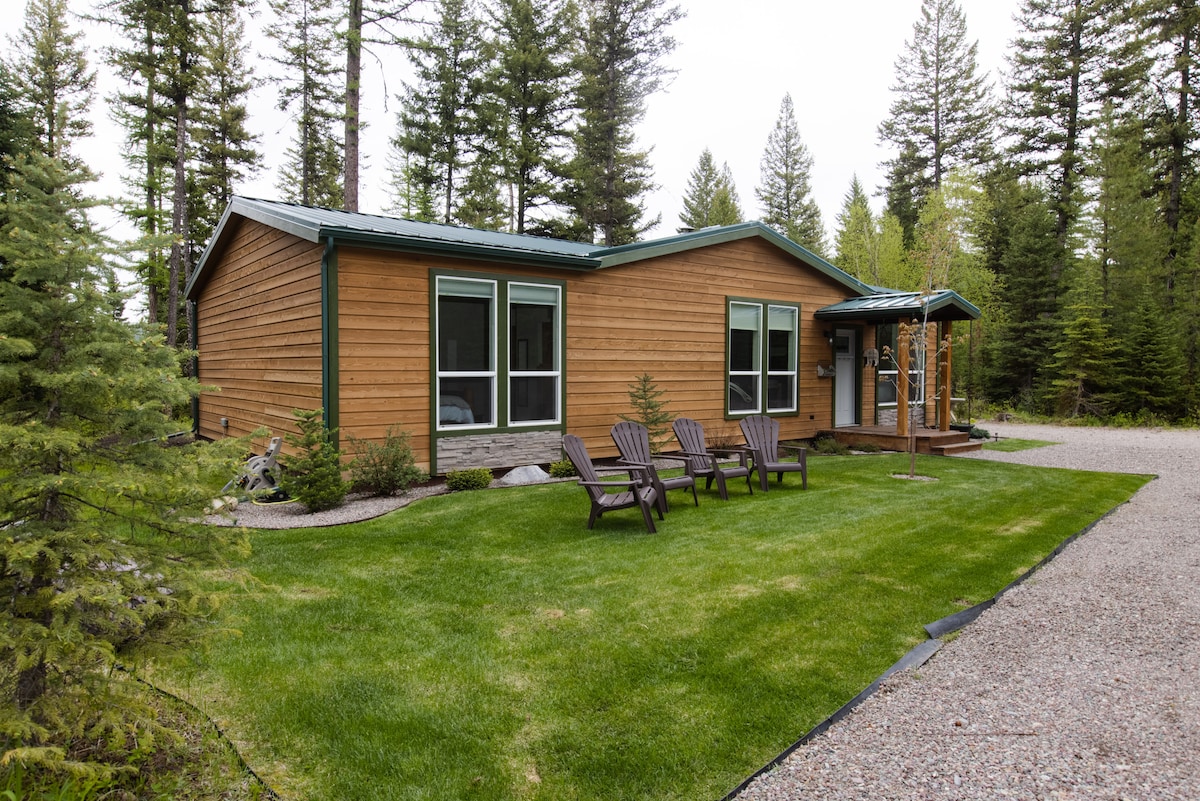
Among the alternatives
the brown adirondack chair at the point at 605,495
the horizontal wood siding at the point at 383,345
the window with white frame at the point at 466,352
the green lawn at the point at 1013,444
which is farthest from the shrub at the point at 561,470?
the green lawn at the point at 1013,444

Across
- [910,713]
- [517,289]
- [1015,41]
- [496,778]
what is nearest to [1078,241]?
[1015,41]

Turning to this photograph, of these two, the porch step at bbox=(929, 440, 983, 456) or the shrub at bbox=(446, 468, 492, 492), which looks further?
the porch step at bbox=(929, 440, 983, 456)

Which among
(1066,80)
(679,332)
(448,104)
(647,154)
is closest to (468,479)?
(679,332)

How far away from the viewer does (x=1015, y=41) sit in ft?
74.1

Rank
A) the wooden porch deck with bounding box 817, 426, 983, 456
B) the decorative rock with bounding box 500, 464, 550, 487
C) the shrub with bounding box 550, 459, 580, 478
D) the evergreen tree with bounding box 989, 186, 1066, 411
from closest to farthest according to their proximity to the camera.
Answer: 1. the decorative rock with bounding box 500, 464, 550, 487
2. the shrub with bounding box 550, 459, 580, 478
3. the wooden porch deck with bounding box 817, 426, 983, 456
4. the evergreen tree with bounding box 989, 186, 1066, 411

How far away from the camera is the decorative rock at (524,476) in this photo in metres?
7.95

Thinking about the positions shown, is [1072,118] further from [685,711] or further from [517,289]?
[685,711]

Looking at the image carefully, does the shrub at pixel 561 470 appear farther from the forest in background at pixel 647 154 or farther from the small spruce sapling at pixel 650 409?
the forest in background at pixel 647 154

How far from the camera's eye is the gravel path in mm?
2244

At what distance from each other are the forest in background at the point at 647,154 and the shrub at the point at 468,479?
527 inches

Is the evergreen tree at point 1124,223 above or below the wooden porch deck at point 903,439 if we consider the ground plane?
above

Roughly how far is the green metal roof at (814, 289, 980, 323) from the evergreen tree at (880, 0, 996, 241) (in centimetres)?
1788

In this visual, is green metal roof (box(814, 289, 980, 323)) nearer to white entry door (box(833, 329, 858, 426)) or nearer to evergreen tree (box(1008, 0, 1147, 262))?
white entry door (box(833, 329, 858, 426))

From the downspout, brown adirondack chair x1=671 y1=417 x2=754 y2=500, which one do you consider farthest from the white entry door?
the downspout
